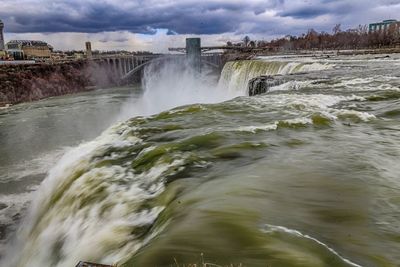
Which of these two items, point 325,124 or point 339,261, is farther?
point 325,124

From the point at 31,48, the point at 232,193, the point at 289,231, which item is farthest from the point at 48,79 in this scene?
the point at 31,48

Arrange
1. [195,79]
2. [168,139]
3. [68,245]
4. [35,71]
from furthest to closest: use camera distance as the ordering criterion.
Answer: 1. [35,71]
2. [195,79]
3. [168,139]
4. [68,245]

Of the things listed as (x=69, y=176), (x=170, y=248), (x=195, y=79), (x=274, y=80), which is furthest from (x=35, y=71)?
(x=170, y=248)

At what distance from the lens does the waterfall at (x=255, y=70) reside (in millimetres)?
28219

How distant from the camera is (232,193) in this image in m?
5.86

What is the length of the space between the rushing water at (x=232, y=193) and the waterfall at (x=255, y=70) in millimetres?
15505

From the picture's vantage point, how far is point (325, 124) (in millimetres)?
10930

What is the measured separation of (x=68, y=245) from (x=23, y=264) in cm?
194

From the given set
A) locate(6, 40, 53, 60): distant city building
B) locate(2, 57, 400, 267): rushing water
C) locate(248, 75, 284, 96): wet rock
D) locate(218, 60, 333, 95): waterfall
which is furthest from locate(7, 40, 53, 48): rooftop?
locate(2, 57, 400, 267): rushing water

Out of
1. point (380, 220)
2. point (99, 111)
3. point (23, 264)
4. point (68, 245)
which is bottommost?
point (99, 111)

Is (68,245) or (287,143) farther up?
(287,143)

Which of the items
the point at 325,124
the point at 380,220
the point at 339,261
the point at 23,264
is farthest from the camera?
the point at 325,124

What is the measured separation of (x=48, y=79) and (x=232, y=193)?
79557 millimetres

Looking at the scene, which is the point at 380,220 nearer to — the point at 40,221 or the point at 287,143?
the point at 287,143
